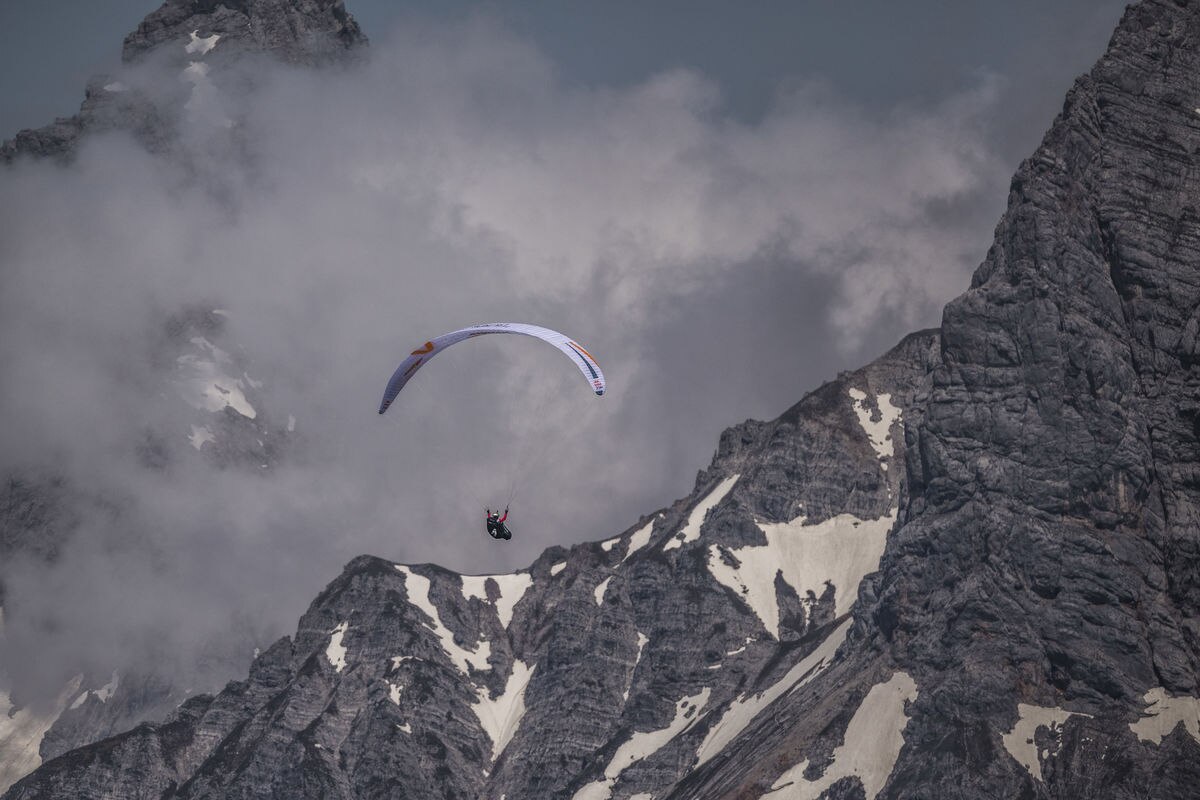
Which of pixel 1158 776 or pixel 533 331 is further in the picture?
pixel 1158 776

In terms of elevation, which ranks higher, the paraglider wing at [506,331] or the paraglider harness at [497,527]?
the paraglider wing at [506,331]

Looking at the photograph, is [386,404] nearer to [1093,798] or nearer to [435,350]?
[435,350]

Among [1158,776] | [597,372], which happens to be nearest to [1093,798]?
[1158,776]

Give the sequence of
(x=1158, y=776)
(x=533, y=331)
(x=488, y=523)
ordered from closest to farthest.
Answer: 1. (x=488, y=523)
2. (x=533, y=331)
3. (x=1158, y=776)

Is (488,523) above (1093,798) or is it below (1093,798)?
above

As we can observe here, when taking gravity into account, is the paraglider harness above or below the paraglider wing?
below
